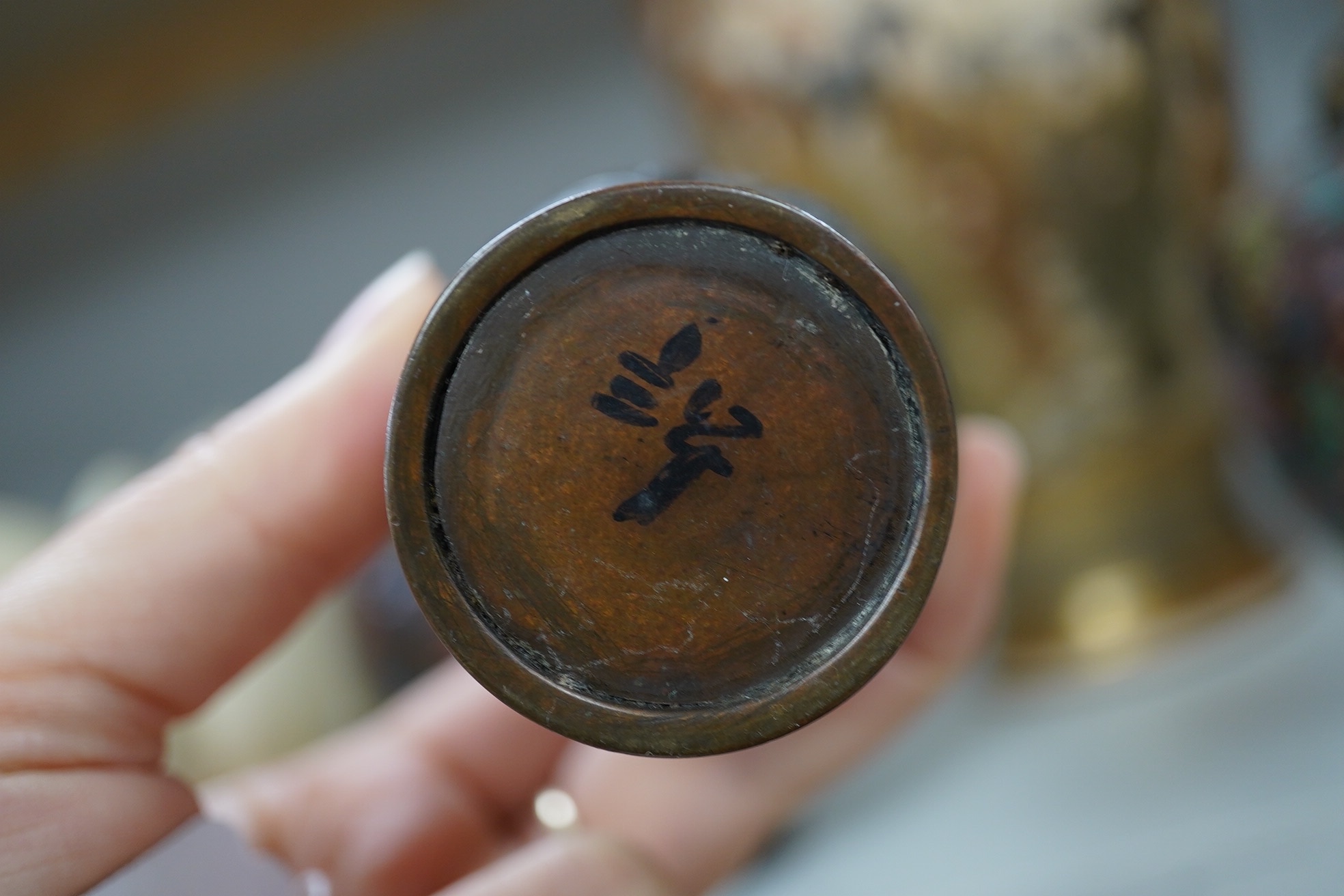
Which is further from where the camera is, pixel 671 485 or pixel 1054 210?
pixel 1054 210

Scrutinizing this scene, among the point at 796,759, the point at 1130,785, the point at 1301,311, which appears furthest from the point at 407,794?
the point at 1301,311

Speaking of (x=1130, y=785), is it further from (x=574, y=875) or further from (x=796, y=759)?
(x=574, y=875)

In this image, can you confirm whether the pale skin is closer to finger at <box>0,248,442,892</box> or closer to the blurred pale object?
finger at <box>0,248,442,892</box>

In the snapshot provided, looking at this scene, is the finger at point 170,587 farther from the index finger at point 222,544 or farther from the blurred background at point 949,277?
the blurred background at point 949,277

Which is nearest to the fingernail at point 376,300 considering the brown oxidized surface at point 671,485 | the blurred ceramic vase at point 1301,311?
the brown oxidized surface at point 671,485
